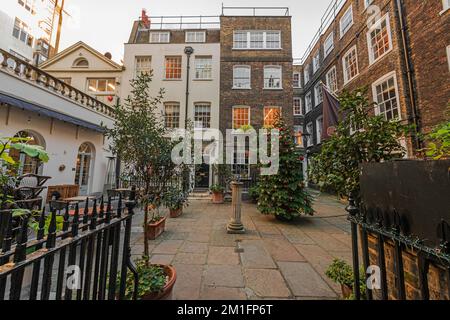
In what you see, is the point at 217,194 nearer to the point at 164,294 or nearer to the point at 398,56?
the point at 164,294

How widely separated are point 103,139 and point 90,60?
7095 millimetres

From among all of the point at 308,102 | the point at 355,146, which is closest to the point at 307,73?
the point at 308,102

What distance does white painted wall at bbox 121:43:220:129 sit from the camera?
1361 cm

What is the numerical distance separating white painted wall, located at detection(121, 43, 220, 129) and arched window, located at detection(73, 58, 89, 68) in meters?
3.02

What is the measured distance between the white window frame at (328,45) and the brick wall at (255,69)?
2.85 metres

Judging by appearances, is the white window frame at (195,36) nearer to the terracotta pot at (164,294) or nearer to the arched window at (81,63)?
the arched window at (81,63)

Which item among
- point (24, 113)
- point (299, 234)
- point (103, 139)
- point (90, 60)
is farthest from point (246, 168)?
point (90, 60)

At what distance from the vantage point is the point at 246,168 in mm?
12672

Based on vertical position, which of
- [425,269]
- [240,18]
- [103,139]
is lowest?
[425,269]

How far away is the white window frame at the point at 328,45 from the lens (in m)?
13.5

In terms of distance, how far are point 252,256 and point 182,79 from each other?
42.9ft

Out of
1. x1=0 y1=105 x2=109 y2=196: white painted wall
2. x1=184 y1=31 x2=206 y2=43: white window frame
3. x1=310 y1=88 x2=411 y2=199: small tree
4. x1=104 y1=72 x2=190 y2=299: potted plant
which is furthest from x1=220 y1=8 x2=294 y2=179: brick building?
x1=310 y1=88 x2=411 y2=199: small tree

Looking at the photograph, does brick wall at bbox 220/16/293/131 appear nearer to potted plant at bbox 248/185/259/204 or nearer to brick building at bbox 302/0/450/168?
brick building at bbox 302/0/450/168

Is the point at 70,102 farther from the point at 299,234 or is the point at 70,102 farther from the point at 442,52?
the point at 442,52
